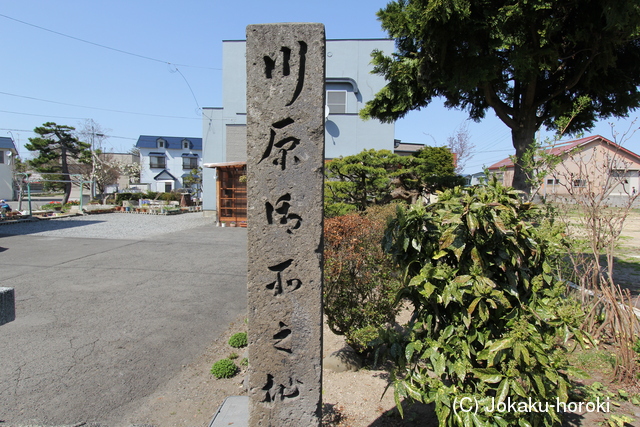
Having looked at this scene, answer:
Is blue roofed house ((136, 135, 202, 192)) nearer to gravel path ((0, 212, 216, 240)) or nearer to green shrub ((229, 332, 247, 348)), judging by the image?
gravel path ((0, 212, 216, 240))

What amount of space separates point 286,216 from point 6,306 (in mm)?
2279

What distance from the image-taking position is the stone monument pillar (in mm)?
2352

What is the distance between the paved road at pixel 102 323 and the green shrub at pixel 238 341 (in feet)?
1.07

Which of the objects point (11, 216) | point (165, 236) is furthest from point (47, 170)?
point (165, 236)

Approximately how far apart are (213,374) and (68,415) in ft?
4.01

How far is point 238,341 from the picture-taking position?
453 cm

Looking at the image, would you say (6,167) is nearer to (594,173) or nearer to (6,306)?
(6,306)

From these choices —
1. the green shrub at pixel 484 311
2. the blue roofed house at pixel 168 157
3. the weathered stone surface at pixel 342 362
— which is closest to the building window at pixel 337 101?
the weathered stone surface at pixel 342 362

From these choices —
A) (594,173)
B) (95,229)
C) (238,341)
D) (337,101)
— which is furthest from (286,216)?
(95,229)

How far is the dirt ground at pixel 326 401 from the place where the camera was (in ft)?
9.76

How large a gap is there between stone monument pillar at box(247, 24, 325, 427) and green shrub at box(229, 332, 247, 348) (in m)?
2.13

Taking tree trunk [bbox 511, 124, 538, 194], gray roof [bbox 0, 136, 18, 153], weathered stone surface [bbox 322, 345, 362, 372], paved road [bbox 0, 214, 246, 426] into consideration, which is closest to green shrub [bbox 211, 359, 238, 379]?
paved road [bbox 0, 214, 246, 426]

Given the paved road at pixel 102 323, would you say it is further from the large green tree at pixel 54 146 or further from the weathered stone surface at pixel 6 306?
the large green tree at pixel 54 146

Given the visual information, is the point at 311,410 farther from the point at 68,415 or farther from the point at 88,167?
the point at 88,167
